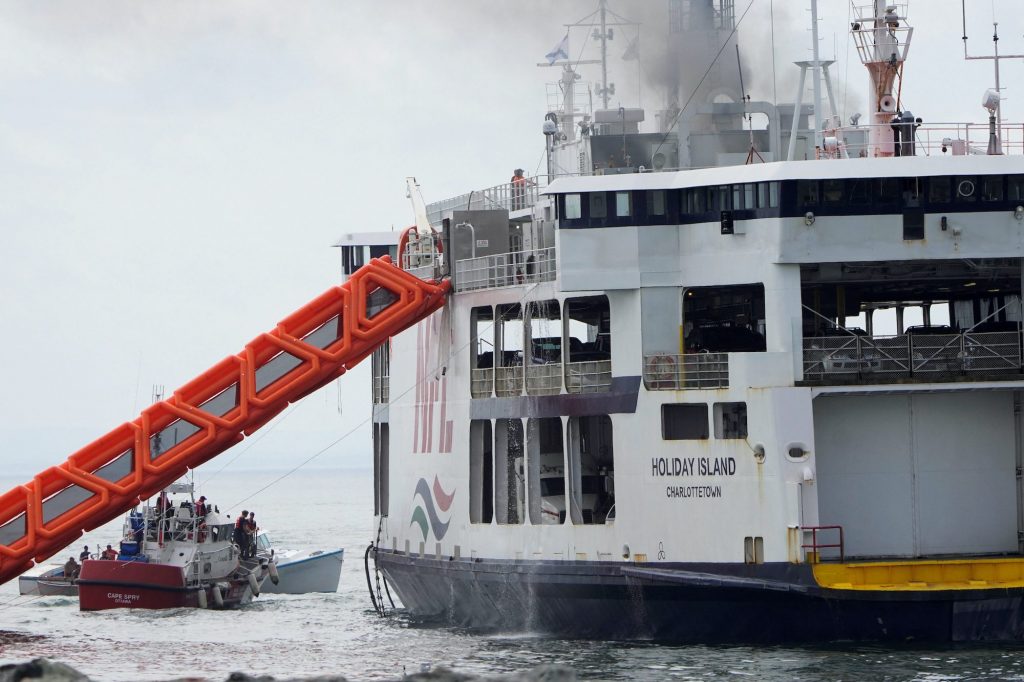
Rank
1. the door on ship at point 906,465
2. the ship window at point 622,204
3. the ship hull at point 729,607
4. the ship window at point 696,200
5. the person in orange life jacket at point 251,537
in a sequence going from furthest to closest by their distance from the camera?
the person in orange life jacket at point 251,537 < the ship window at point 622,204 < the ship window at point 696,200 < the door on ship at point 906,465 < the ship hull at point 729,607

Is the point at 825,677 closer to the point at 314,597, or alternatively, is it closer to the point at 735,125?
the point at 735,125

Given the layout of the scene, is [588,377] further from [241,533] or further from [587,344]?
[241,533]

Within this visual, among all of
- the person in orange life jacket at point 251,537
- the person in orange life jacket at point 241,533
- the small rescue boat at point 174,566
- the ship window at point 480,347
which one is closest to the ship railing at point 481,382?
the ship window at point 480,347

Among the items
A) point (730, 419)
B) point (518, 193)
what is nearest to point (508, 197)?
point (518, 193)

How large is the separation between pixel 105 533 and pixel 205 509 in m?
46.0

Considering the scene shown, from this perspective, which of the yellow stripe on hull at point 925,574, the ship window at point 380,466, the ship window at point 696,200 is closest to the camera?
the yellow stripe on hull at point 925,574

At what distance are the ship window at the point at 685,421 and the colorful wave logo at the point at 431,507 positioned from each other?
23.6 feet

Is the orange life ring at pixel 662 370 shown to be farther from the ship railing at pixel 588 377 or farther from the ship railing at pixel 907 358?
the ship railing at pixel 907 358

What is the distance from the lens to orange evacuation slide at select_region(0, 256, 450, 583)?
126 ft

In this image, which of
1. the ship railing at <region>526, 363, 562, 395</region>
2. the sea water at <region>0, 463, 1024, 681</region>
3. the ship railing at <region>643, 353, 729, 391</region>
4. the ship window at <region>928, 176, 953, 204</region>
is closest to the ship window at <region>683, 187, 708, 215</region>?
the ship railing at <region>643, 353, 729, 391</region>

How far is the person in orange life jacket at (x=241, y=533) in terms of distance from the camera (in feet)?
171

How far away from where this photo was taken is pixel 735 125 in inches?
1668

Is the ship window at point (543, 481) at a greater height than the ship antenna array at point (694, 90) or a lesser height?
lesser

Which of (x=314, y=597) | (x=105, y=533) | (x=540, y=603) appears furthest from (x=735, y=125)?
(x=105, y=533)
